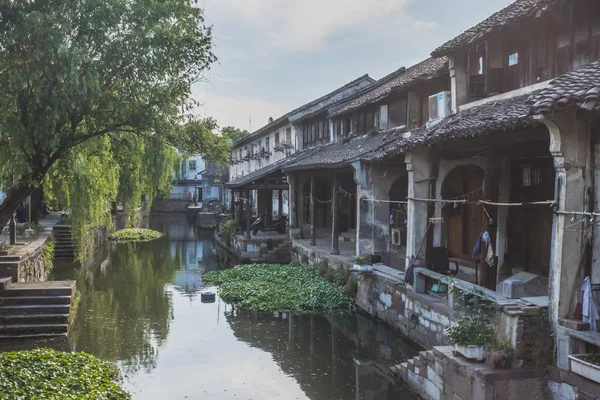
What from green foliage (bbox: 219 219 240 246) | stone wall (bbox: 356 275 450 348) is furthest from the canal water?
green foliage (bbox: 219 219 240 246)

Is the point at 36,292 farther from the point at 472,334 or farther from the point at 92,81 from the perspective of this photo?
the point at 472,334

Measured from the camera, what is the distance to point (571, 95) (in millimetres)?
5922

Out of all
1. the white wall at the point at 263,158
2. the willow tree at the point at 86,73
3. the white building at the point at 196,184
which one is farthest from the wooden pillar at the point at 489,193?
the white building at the point at 196,184

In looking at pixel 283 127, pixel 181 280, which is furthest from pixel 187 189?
pixel 181 280

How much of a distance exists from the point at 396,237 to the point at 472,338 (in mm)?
10004

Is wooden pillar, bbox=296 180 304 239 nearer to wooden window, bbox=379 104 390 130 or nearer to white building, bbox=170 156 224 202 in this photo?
wooden window, bbox=379 104 390 130

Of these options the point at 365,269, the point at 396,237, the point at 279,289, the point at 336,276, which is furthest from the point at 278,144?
the point at 365,269

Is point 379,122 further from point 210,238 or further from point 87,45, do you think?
point 210,238

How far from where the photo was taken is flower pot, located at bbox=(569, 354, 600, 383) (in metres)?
5.81

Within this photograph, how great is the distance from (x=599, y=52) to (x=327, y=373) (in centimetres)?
745

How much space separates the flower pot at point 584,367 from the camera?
5.81 meters

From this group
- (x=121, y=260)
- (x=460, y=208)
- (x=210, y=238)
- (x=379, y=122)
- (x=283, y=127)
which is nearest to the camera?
(x=460, y=208)

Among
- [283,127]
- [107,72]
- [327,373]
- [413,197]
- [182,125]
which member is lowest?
[327,373]

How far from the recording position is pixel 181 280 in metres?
19.0
